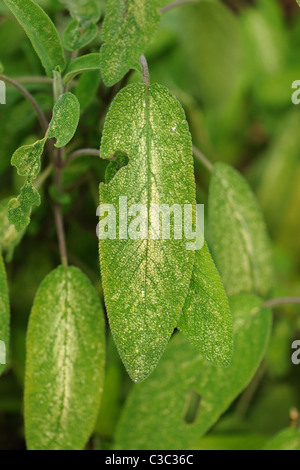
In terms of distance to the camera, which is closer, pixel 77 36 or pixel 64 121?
pixel 64 121

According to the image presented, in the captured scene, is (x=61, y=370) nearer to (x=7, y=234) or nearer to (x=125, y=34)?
(x=7, y=234)

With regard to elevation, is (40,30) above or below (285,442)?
above

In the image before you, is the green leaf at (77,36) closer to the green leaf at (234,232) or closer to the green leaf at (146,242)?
the green leaf at (146,242)

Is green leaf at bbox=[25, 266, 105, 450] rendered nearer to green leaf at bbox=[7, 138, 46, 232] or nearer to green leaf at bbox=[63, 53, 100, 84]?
green leaf at bbox=[7, 138, 46, 232]

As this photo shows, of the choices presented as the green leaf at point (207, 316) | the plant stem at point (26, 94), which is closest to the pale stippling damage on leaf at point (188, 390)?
the green leaf at point (207, 316)

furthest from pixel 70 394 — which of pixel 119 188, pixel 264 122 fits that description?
pixel 264 122

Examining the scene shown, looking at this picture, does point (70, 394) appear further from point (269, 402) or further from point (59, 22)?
point (59, 22)

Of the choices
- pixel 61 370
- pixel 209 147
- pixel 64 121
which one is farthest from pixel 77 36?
pixel 209 147
